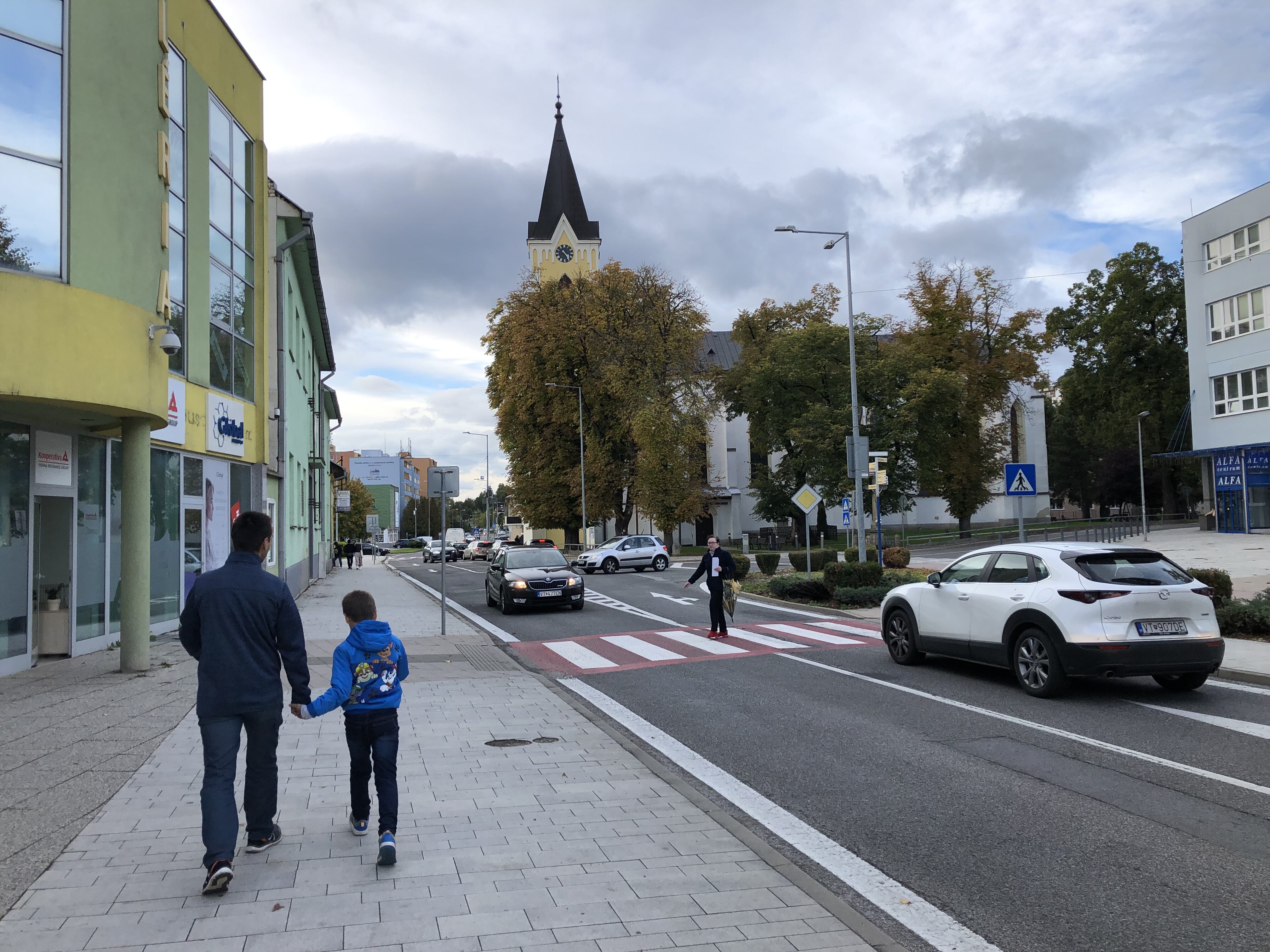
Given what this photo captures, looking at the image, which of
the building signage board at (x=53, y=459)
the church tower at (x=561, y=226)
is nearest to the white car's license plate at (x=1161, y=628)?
the building signage board at (x=53, y=459)

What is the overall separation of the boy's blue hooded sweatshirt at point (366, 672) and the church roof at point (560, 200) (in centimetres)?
7065

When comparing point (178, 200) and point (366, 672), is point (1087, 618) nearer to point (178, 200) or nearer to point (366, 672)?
point (366, 672)

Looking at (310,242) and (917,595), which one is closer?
(917,595)

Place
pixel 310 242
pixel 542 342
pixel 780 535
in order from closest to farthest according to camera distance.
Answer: pixel 310 242 → pixel 542 342 → pixel 780 535

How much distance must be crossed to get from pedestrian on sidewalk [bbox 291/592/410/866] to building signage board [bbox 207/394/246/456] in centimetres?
1282

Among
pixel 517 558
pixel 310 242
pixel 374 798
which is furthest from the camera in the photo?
pixel 310 242

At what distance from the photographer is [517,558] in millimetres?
22047

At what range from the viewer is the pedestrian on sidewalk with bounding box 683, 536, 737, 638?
15438 mm

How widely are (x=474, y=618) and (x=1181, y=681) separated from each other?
14.1m

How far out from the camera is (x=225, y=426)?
17234mm

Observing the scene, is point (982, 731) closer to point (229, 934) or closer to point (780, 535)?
point (229, 934)

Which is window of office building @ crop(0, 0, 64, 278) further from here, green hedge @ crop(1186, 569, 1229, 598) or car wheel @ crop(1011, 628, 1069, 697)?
green hedge @ crop(1186, 569, 1229, 598)

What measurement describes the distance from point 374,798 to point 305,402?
27532 millimetres

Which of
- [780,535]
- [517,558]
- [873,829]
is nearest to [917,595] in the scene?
[873,829]
